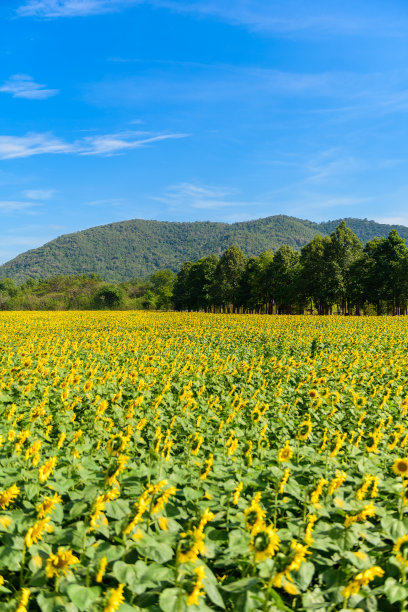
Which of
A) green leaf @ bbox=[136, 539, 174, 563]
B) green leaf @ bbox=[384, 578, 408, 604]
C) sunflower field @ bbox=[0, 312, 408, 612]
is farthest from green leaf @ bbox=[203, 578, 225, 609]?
green leaf @ bbox=[384, 578, 408, 604]

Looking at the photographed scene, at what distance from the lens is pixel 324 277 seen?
46312 millimetres

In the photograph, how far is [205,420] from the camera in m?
5.58

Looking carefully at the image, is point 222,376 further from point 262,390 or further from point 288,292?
point 288,292

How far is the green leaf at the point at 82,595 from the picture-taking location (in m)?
1.92

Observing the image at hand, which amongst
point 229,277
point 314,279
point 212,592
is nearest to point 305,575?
point 212,592

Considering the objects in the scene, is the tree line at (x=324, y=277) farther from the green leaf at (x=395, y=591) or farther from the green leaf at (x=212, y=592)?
the green leaf at (x=212, y=592)

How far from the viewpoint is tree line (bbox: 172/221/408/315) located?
4438 centimetres

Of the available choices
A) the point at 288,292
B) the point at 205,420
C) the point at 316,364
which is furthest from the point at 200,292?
the point at 205,420

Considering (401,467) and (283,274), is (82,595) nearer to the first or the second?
(401,467)

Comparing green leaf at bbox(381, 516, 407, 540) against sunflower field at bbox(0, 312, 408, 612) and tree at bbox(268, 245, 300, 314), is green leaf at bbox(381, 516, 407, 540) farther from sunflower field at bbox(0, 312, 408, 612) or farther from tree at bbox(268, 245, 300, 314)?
tree at bbox(268, 245, 300, 314)

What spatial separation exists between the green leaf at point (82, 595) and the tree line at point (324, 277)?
45.4 metres

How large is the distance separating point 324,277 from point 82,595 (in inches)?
1849

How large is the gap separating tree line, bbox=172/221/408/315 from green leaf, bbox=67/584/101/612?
45.4 m

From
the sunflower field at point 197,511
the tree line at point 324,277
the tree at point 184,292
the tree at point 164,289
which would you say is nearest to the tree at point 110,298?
the tree at point 164,289
